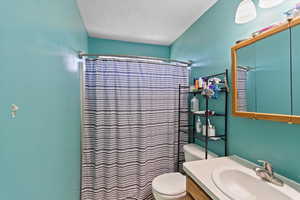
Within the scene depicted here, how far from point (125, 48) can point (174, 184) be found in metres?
2.21

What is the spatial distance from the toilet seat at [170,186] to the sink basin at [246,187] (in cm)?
54

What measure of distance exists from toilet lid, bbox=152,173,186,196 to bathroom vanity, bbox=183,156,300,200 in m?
0.33

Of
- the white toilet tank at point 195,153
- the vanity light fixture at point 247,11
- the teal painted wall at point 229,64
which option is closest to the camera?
the teal painted wall at point 229,64

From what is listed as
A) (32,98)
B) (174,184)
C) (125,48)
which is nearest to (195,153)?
(174,184)

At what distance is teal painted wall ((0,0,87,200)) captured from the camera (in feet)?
1.44

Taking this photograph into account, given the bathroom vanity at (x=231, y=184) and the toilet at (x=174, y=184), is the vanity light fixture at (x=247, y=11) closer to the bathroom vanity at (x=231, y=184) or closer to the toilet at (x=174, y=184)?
the bathroom vanity at (x=231, y=184)

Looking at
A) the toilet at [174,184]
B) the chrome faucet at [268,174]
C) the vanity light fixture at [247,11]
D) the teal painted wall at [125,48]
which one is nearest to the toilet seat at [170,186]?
the toilet at [174,184]

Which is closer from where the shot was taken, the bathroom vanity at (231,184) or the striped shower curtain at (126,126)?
the bathroom vanity at (231,184)

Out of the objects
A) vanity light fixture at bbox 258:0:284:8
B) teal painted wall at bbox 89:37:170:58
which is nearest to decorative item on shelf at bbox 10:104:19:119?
vanity light fixture at bbox 258:0:284:8

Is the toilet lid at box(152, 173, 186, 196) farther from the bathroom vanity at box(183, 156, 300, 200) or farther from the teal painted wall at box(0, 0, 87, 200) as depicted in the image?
the teal painted wall at box(0, 0, 87, 200)

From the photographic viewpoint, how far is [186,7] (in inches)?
57.5

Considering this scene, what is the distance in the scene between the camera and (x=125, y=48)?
2.36 metres

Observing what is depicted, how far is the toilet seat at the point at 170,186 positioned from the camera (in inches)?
49.2

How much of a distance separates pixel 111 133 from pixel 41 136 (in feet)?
3.08
